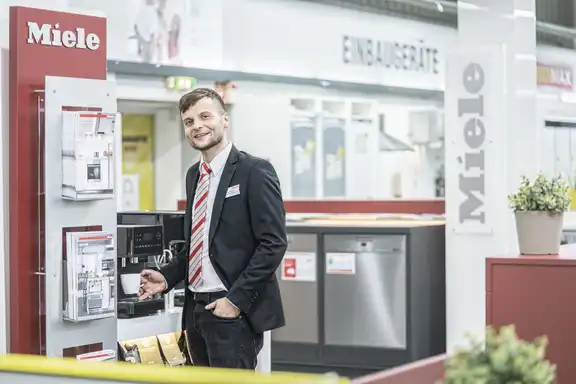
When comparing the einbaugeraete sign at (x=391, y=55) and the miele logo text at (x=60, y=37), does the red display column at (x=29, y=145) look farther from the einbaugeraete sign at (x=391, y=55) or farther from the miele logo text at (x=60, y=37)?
the einbaugeraete sign at (x=391, y=55)

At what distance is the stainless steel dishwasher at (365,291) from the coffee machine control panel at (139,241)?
327 centimetres

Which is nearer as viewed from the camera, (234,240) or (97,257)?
(234,240)

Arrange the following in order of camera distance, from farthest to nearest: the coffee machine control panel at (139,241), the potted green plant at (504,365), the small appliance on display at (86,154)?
the coffee machine control panel at (139,241) < the small appliance on display at (86,154) < the potted green plant at (504,365)

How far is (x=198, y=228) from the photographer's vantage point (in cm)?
386

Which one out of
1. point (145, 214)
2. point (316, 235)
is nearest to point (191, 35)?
point (316, 235)

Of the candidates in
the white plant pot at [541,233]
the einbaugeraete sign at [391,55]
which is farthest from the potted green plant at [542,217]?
the einbaugeraete sign at [391,55]

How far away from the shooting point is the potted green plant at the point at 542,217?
3918 millimetres

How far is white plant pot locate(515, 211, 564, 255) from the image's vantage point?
3.92m

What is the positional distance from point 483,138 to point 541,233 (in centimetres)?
361

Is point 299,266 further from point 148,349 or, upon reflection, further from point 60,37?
point 60,37

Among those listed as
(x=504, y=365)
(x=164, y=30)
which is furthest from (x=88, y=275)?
(x=164, y=30)

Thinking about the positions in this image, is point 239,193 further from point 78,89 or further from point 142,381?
point 142,381

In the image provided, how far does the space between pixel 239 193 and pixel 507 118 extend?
13.5 ft

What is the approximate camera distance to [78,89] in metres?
4.47
